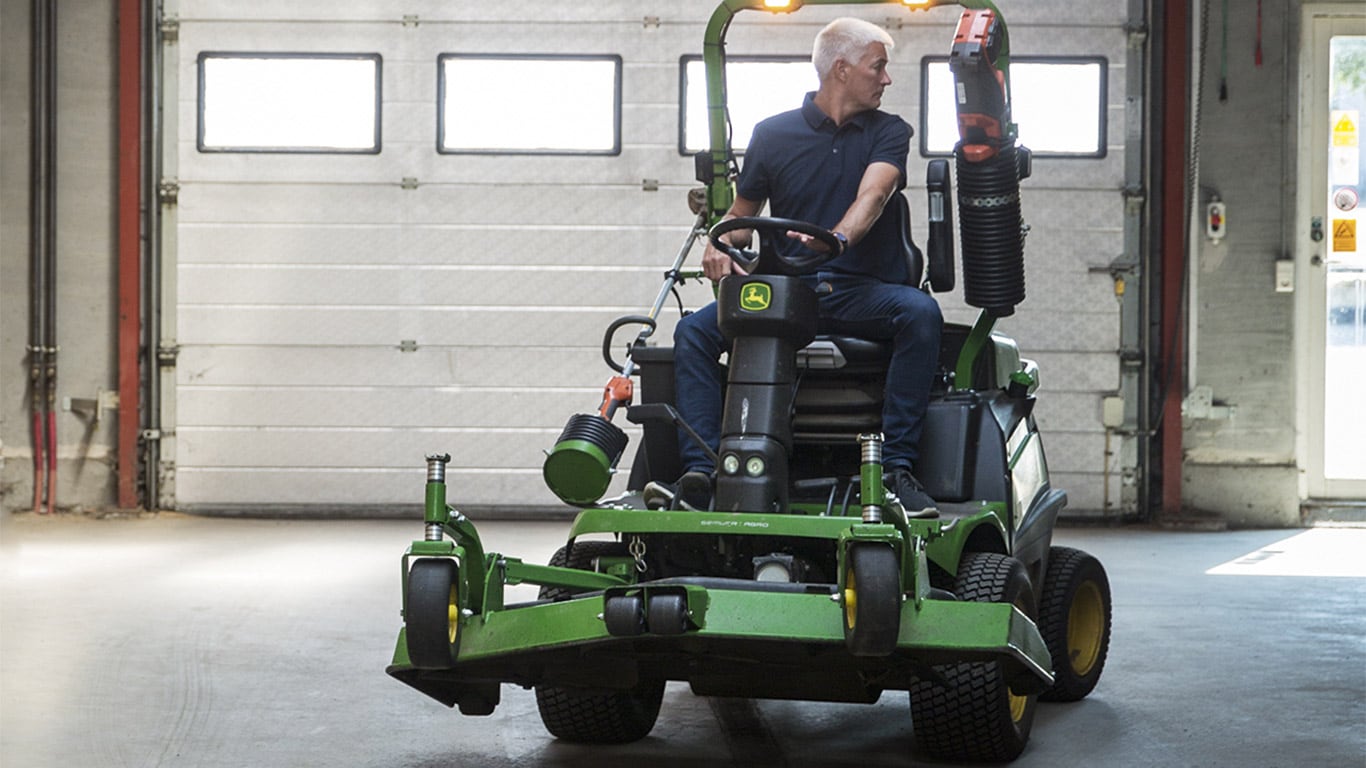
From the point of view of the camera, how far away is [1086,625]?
536cm

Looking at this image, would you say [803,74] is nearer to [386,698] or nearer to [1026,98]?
[1026,98]

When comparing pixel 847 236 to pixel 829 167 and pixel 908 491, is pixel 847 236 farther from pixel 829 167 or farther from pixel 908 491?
pixel 908 491

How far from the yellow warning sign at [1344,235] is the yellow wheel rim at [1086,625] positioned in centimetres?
538

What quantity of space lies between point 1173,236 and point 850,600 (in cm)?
712

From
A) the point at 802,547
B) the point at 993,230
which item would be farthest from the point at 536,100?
the point at 802,547

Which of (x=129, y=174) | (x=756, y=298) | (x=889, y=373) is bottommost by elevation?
(x=889, y=373)

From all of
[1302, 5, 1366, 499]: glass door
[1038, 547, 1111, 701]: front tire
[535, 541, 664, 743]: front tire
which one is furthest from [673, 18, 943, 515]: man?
[1302, 5, 1366, 499]: glass door

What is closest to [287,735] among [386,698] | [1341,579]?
[386,698]

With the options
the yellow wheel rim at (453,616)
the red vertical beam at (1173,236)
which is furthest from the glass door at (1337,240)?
the yellow wheel rim at (453,616)

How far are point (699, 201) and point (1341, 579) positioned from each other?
12.5ft

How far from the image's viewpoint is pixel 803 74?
1010cm

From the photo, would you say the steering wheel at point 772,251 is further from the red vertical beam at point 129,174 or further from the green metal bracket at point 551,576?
the red vertical beam at point 129,174

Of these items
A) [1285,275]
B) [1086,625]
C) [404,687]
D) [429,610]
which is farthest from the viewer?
[1285,275]

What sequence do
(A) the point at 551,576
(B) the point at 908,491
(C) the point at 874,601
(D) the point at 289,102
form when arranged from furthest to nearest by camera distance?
(D) the point at 289,102
(B) the point at 908,491
(A) the point at 551,576
(C) the point at 874,601
